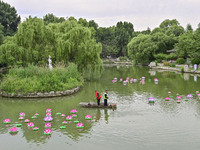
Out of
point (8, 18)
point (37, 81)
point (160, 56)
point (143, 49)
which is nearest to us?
point (37, 81)

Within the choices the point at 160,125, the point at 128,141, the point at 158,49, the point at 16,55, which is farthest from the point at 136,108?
the point at 158,49

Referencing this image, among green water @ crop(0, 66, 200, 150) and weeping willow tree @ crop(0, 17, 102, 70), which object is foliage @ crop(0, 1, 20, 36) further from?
green water @ crop(0, 66, 200, 150)

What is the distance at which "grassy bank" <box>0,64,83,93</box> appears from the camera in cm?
2038

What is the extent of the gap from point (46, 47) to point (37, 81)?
336 inches

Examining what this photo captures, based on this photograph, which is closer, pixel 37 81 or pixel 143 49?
pixel 37 81

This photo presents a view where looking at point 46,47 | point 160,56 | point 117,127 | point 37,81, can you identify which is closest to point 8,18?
point 160,56

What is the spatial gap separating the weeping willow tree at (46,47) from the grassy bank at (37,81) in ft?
12.4

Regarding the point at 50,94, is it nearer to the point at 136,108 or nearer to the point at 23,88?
the point at 23,88

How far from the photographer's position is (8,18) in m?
73.8

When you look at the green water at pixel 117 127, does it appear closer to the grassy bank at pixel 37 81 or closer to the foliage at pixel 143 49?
the grassy bank at pixel 37 81

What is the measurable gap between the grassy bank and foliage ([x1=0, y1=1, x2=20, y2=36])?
163 feet

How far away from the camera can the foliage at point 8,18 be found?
232 ft

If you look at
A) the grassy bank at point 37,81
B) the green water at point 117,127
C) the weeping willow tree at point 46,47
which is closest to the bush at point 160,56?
the weeping willow tree at point 46,47

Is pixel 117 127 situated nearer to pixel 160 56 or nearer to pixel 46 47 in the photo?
pixel 46 47
